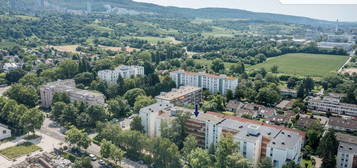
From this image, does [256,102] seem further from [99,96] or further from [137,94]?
[99,96]

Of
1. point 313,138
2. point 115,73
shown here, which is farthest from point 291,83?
point 115,73

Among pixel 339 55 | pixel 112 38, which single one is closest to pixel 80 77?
pixel 112 38

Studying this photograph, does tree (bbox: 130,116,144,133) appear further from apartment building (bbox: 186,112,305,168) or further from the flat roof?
the flat roof

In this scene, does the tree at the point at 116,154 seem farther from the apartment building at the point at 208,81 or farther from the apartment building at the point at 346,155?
the apartment building at the point at 208,81

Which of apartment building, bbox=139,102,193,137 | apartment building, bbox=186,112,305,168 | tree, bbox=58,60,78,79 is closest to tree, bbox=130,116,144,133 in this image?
apartment building, bbox=139,102,193,137

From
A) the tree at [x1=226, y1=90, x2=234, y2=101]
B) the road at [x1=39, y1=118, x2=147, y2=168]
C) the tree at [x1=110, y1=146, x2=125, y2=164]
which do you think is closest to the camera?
the tree at [x1=110, y1=146, x2=125, y2=164]

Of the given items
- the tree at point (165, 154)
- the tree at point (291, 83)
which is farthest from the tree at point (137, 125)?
the tree at point (291, 83)
